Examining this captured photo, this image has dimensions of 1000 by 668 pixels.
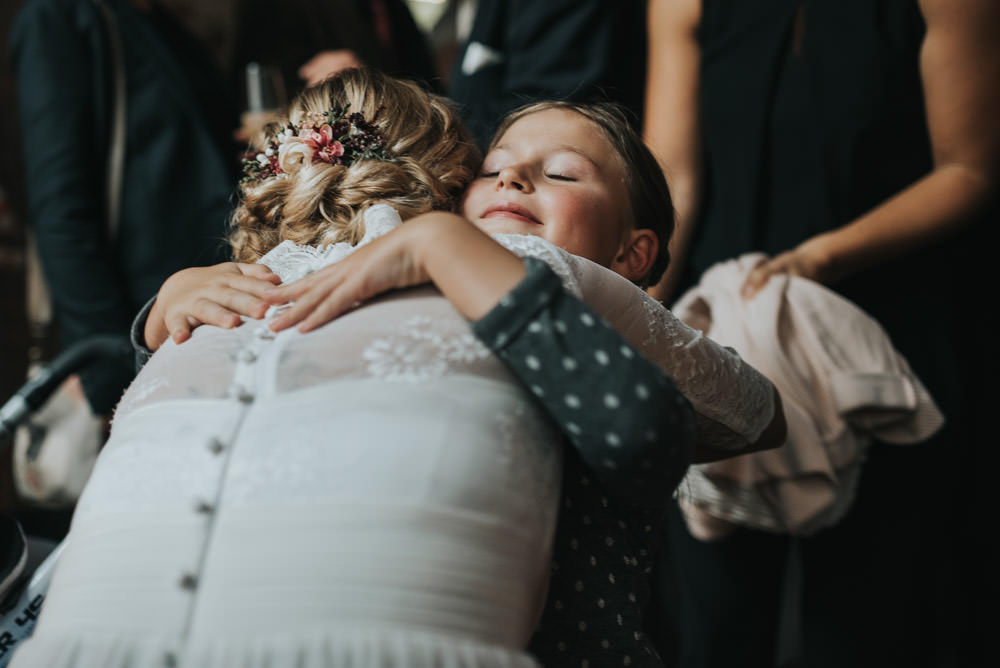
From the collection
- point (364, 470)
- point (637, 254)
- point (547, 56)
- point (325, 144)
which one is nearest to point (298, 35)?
point (547, 56)

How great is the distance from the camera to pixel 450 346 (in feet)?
2.75

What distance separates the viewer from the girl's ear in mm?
1301

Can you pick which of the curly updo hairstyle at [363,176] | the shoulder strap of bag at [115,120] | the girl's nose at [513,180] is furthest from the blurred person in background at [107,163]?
the girl's nose at [513,180]

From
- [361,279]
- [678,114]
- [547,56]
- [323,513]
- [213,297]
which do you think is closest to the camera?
[323,513]

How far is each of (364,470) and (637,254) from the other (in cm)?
70

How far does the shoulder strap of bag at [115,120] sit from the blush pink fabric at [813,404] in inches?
53.8

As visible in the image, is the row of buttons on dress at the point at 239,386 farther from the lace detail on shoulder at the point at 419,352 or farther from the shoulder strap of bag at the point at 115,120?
the shoulder strap of bag at the point at 115,120

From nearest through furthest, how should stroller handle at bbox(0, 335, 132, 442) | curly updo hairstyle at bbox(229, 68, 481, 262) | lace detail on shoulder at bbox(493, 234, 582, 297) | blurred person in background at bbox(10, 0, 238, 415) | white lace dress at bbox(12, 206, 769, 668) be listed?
white lace dress at bbox(12, 206, 769, 668) < lace detail on shoulder at bbox(493, 234, 582, 297) < curly updo hairstyle at bbox(229, 68, 481, 262) < stroller handle at bbox(0, 335, 132, 442) < blurred person in background at bbox(10, 0, 238, 415)

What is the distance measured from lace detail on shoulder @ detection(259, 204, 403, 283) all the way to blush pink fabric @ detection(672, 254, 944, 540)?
2.21 feet

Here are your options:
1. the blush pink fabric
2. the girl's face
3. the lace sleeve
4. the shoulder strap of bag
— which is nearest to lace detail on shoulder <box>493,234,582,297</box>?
the lace sleeve

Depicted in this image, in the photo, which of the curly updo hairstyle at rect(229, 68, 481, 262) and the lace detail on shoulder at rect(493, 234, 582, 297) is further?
the curly updo hairstyle at rect(229, 68, 481, 262)

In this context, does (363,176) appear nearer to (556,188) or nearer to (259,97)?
(556,188)

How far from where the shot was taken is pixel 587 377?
0.81 m

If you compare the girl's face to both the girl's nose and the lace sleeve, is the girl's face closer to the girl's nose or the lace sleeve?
the girl's nose
